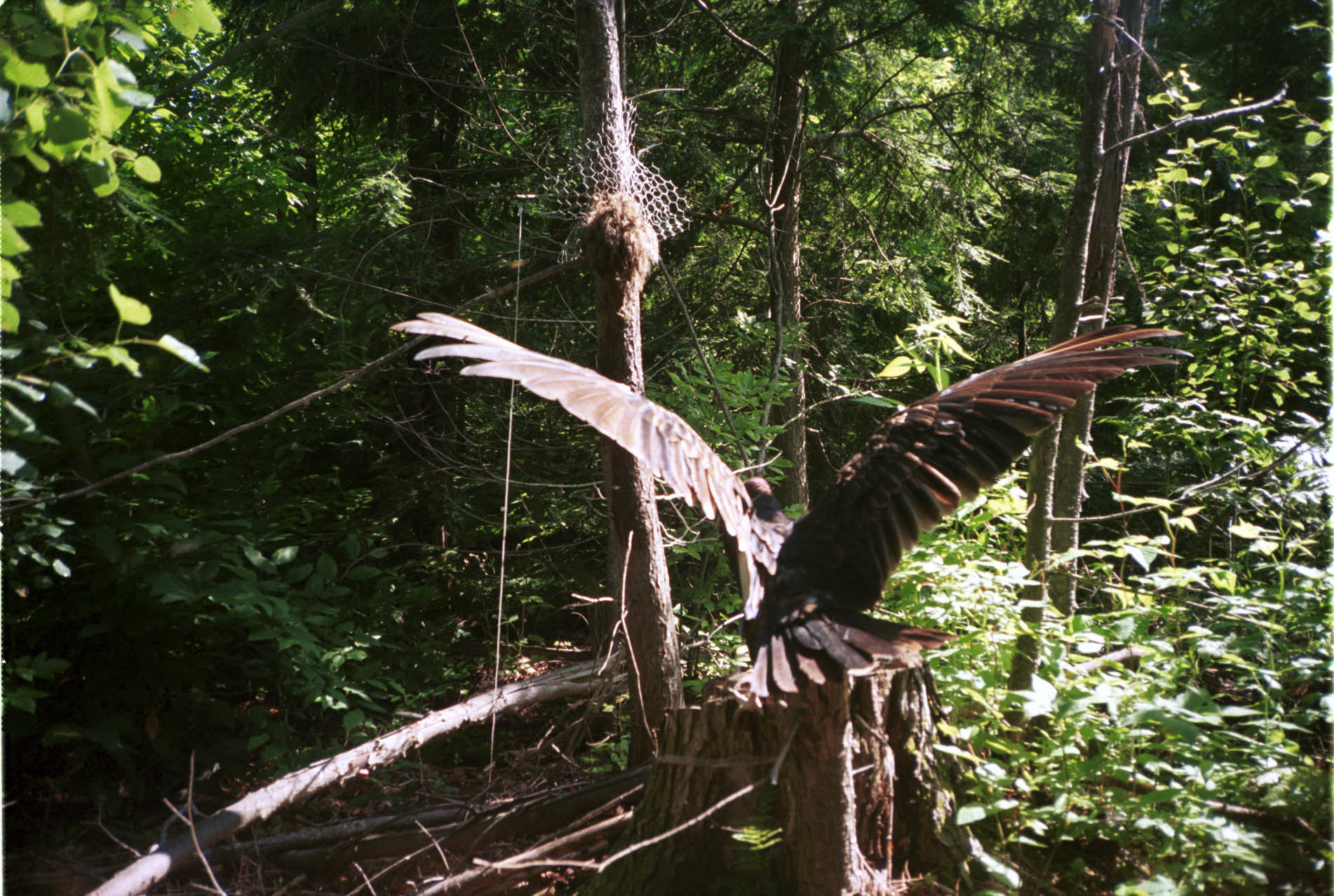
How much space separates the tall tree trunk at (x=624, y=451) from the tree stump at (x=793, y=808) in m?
0.72

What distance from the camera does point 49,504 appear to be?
301 cm

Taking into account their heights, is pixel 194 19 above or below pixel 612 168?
below

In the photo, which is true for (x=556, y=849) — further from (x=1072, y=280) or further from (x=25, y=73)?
(x=1072, y=280)

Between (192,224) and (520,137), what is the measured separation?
2.35 m

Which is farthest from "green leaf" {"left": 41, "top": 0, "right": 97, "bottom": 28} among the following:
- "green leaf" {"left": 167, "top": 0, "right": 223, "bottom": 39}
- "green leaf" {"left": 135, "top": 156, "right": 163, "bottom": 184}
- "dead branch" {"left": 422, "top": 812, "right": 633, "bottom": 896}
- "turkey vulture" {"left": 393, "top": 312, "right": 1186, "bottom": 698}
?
"dead branch" {"left": 422, "top": 812, "right": 633, "bottom": 896}

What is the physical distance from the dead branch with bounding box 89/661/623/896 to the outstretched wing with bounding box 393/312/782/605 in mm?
1176

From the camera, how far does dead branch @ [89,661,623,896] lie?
263 cm

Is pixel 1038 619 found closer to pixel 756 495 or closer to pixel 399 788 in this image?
pixel 756 495

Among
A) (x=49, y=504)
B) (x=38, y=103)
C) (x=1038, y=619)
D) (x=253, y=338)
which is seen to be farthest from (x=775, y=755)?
(x=253, y=338)

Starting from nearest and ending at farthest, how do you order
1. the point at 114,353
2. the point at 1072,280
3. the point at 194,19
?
the point at 114,353 → the point at 194,19 → the point at 1072,280

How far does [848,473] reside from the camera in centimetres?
250

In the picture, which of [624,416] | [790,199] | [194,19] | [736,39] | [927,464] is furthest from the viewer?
[790,199]

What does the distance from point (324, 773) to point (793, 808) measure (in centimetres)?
190

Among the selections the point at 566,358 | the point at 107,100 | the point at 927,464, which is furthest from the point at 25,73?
the point at 566,358
